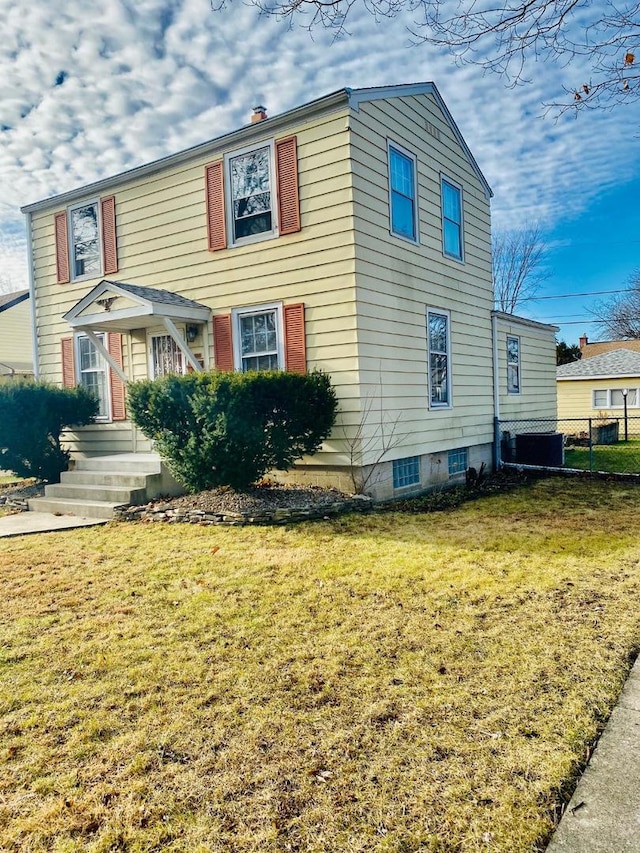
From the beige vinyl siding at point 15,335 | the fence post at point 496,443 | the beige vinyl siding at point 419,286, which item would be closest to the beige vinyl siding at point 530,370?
the fence post at point 496,443

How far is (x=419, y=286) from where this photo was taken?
374 inches

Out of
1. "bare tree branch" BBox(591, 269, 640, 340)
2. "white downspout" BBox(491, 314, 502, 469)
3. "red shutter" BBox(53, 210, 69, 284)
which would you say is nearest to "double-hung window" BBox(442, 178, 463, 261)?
"white downspout" BBox(491, 314, 502, 469)

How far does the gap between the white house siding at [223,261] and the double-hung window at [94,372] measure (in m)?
0.40

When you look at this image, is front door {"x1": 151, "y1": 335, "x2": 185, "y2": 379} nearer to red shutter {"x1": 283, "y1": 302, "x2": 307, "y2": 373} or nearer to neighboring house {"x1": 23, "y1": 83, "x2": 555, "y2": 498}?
neighboring house {"x1": 23, "y1": 83, "x2": 555, "y2": 498}

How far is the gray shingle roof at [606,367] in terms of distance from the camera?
78.1 ft

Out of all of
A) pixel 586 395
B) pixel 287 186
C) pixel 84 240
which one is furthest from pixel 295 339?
pixel 586 395

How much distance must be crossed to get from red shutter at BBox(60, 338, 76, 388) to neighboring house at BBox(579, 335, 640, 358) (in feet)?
94.5

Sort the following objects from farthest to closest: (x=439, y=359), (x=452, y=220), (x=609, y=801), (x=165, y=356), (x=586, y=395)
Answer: (x=586, y=395), (x=452, y=220), (x=439, y=359), (x=165, y=356), (x=609, y=801)

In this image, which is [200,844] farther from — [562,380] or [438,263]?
[562,380]

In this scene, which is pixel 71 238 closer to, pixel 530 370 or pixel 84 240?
pixel 84 240

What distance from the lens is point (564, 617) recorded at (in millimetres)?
3711

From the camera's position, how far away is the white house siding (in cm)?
788

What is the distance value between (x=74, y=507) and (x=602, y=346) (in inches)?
1362

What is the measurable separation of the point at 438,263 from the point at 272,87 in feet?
13.4
